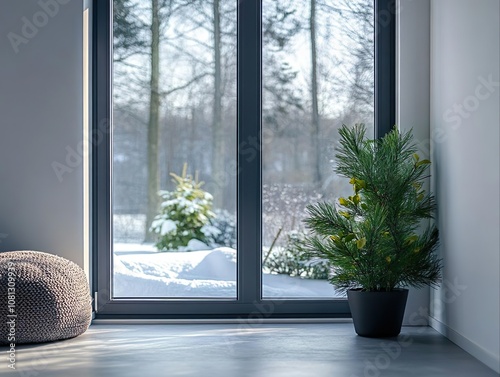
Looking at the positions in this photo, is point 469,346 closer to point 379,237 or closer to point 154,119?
point 379,237

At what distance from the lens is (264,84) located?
4.64m

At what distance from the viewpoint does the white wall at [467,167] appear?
11.1 feet

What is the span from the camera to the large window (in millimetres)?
4617

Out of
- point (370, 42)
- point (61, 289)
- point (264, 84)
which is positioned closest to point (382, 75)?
point (370, 42)

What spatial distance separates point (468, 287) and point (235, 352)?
1124 millimetres

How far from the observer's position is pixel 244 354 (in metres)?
3.69

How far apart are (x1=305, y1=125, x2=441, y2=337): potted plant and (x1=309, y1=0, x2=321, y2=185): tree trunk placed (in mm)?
469

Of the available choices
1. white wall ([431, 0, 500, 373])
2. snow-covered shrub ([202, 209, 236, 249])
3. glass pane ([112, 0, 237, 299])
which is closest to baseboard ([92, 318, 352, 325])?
glass pane ([112, 0, 237, 299])

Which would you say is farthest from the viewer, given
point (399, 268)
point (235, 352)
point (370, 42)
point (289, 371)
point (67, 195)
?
point (370, 42)

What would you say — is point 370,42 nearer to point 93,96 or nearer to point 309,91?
point 309,91

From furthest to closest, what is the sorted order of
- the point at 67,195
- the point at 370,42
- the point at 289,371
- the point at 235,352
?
the point at 370,42 < the point at 67,195 < the point at 235,352 < the point at 289,371

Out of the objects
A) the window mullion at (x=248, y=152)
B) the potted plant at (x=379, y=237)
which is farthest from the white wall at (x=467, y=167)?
the window mullion at (x=248, y=152)

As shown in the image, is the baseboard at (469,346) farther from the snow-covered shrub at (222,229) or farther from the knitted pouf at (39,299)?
the knitted pouf at (39,299)

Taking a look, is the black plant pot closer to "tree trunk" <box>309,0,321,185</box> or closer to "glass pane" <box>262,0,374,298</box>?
"glass pane" <box>262,0,374,298</box>
